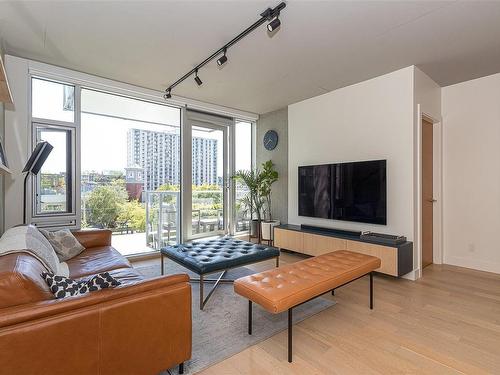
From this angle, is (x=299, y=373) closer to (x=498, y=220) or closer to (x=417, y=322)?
(x=417, y=322)

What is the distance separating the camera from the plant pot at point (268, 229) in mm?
4715

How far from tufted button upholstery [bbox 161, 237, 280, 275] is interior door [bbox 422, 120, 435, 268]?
223 centimetres

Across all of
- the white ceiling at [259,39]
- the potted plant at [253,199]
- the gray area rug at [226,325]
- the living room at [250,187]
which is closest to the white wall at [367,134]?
the living room at [250,187]

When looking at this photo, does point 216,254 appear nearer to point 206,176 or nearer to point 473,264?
point 206,176

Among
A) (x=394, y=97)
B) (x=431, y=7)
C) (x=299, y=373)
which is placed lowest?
(x=299, y=373)

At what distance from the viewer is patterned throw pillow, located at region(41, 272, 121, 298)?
129 centimetres

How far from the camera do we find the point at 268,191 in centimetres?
493

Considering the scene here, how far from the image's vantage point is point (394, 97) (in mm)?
3270

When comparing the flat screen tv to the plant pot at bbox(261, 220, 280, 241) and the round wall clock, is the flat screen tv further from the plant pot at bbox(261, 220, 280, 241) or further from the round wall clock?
the round wall clock

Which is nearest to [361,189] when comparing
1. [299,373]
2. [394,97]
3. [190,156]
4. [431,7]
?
[394,97]

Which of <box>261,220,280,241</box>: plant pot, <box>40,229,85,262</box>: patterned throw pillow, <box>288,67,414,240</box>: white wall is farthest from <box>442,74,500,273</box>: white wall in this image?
<box>40,229,85,262</box>: patterned throw pillow

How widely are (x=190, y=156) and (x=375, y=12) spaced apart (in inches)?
129

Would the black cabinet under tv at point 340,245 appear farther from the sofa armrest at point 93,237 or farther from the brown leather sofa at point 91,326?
the sofa armrest at point 93,237

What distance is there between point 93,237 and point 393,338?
3169 millimetres
